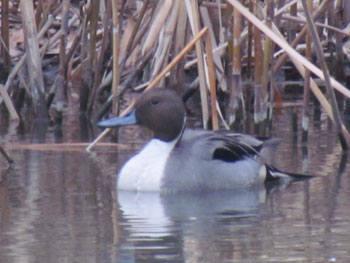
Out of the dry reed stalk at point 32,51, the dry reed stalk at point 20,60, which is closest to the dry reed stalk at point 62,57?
the dry reed stalk at point 32,51

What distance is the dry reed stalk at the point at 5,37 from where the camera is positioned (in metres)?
8.86

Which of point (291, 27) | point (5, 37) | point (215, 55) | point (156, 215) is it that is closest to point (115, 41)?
point (215, 55)

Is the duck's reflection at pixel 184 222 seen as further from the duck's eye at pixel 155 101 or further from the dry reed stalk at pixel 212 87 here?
the dry reed stalk at pixel 212 87

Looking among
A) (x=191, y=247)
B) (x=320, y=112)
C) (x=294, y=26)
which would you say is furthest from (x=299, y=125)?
(x=191, y=247)

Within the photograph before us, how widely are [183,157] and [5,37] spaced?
327 cm

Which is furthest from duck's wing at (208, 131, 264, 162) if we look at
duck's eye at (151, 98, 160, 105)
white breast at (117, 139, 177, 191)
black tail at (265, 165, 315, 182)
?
duck's eye at (151, 98, 160, 105)

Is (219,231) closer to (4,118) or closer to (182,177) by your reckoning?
(182,177)

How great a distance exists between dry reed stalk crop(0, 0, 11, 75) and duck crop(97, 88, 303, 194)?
2511 millimetres

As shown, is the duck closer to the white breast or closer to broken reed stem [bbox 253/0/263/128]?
the white breast

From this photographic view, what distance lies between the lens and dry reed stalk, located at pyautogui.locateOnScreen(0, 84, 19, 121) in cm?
820

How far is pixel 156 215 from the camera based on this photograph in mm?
5430

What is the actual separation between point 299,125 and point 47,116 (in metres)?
1.94

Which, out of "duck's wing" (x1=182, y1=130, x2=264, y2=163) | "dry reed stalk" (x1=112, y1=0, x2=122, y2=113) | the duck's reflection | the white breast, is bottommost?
the duck's reflection

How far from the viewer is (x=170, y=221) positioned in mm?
5227
